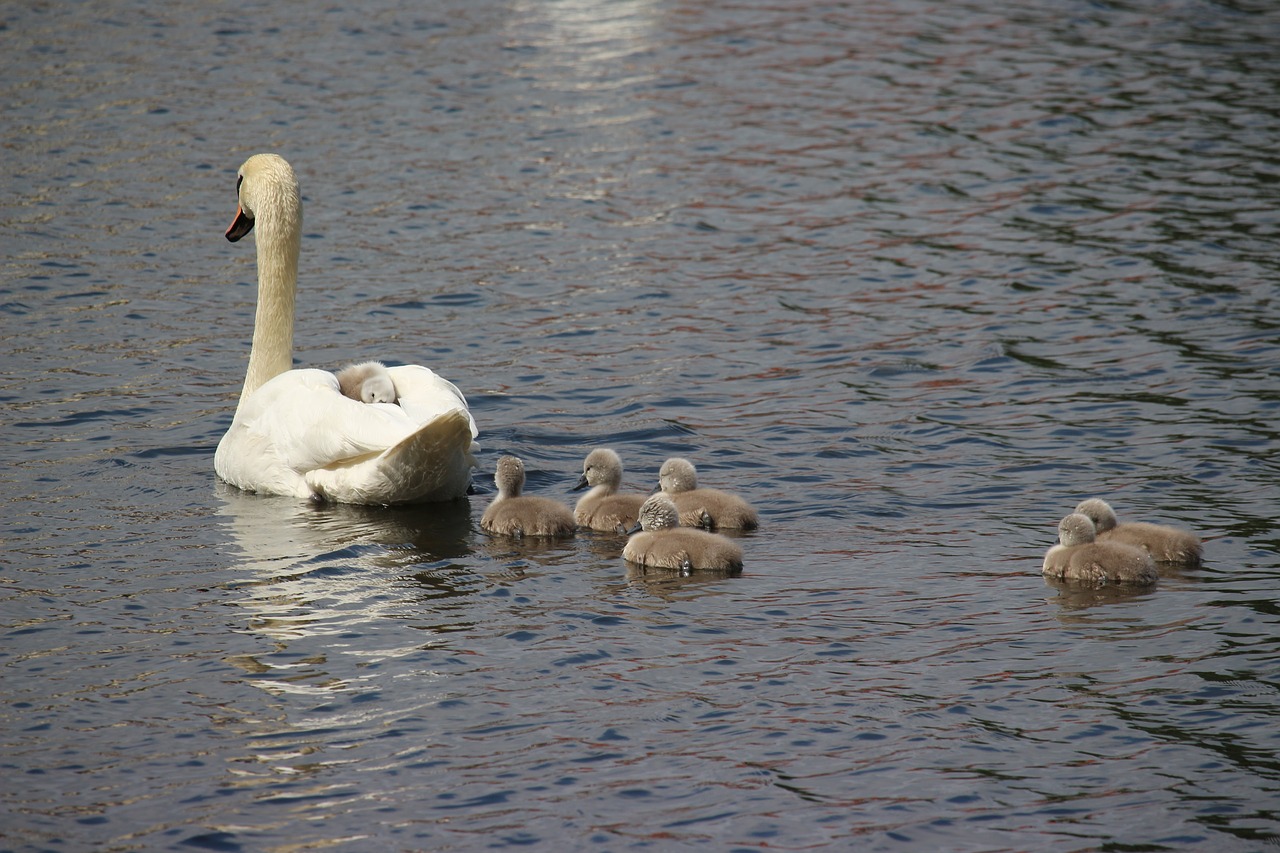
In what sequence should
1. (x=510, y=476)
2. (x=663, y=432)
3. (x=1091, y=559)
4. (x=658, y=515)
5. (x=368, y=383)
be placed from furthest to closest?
(x=663, y=432) < (x=368, y=383) < (x=510, y=476) < (x=658, y=515) < (x=1091, y=559)

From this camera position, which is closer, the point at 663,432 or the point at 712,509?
the point at 712,509

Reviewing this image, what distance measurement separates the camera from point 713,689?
7.33 meters

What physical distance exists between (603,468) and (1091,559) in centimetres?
307

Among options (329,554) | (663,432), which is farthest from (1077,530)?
(329,554)

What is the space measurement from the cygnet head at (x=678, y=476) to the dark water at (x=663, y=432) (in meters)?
0.61

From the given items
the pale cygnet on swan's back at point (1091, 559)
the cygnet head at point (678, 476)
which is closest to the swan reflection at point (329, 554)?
the cygnet head at point (678, 476)

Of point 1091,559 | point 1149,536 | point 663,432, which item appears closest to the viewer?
point 1091,559

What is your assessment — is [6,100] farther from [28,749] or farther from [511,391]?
[28,749]

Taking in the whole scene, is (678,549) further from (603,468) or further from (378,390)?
(378,390)

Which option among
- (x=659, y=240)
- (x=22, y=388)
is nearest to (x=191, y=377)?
(x=22, y=388)

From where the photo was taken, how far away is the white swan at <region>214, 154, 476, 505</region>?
9.57 metres

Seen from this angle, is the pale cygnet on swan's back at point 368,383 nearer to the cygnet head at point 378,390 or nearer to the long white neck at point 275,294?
the cygnet head at point 378,390

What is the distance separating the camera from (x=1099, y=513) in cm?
886

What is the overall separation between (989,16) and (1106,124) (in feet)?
24.5
